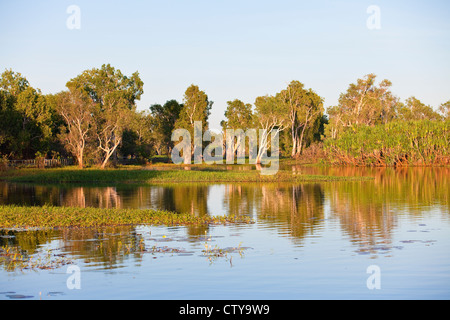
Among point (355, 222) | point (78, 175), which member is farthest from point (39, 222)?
point (78, 175)

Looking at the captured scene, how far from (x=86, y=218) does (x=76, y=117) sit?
154 ft

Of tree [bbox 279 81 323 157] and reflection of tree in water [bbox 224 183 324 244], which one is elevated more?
tree [bbox 279 81 323 157]

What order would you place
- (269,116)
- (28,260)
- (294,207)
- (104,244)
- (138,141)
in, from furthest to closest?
(269,116) → (138,141) → (294,207) → (104,244) → (28,260)

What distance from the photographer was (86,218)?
2383 centimetres

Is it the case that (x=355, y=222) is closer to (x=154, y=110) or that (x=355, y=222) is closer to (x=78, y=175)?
(x=78, y=175)

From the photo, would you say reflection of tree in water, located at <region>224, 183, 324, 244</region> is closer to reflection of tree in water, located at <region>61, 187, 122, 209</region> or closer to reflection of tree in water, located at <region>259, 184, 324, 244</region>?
reflection of tree in water, located at <region>259, 184, 324, 244</region>

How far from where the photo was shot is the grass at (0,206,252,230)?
23.0 metres

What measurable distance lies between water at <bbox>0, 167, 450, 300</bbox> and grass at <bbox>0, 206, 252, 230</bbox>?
44.2 inches

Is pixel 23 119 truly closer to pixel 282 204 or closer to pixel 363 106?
pixel 282 204

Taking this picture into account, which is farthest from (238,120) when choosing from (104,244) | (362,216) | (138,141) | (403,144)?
(104,244)

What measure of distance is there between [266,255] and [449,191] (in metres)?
26.8

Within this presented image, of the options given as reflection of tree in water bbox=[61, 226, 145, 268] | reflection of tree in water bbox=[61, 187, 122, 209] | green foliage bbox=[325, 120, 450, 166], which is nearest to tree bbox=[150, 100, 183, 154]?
green foliage bbox=[325, 120, 450, 166]

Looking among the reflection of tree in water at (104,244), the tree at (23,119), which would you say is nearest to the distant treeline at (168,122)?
the tree at (23,119)

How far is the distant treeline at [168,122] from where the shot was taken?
69.6m
